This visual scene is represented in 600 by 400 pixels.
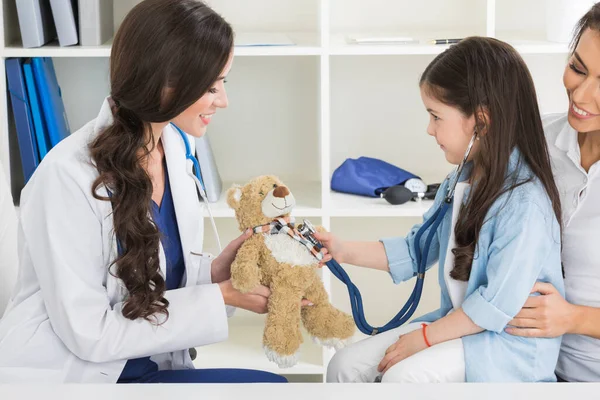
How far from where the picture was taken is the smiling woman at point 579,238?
1.43 m

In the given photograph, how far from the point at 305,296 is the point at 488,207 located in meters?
0.42

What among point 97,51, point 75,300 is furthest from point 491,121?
point 97,51

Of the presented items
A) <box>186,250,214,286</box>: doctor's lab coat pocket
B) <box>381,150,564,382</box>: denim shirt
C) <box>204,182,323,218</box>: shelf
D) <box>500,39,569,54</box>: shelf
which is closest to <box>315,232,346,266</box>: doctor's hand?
<box>186,250,214,286</box>: doctor's lab coat pocket

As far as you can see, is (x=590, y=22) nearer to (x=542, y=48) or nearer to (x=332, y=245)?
(x=332, y=245)

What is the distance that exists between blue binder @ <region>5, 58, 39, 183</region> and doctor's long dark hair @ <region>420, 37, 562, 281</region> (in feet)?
4.05

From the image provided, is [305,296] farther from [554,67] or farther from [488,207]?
[554,67]

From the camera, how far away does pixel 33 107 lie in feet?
7.39

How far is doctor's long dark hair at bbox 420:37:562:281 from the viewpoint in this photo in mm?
1515

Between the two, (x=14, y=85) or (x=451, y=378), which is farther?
(x=14, y=85)

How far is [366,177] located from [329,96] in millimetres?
274

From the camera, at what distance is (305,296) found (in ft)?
5.47

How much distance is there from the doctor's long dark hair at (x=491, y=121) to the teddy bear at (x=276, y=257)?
30 cm

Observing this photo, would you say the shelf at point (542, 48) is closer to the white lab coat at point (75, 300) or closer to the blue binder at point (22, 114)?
the white lab coat at point (75, 300)

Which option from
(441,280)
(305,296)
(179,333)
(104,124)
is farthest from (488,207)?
(104,124)
